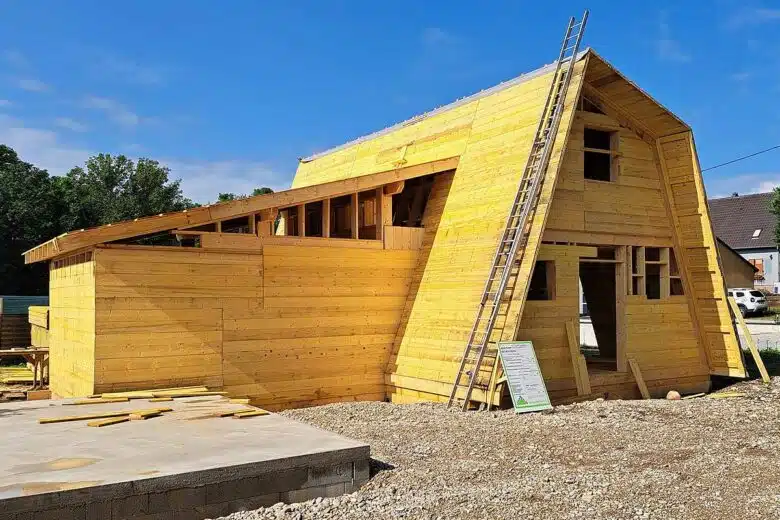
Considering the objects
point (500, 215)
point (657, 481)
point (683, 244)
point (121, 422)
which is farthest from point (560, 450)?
point (683, 244)

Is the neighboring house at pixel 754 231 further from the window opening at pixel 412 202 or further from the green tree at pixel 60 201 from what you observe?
the green tree at pixel 60 201

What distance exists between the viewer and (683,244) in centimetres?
1351

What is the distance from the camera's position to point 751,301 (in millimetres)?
34500

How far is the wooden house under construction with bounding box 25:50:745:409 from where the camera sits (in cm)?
1030

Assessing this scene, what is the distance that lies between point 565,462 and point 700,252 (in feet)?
24.3

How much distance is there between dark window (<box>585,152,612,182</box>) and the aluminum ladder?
2443mm

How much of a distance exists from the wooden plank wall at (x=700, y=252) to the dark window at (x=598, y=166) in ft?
3.43

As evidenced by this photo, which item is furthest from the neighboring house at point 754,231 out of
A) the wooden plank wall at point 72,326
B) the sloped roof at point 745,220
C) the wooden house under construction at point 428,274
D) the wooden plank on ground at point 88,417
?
the wooden plank on ground at point 88,417

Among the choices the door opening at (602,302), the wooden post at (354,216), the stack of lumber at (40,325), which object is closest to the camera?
the wooden post at (354,216)

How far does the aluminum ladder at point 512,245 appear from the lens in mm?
10367

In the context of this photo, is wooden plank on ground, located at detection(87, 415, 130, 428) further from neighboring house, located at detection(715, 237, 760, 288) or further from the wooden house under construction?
neighboring house, located at detection(715, 237, 760, 288)

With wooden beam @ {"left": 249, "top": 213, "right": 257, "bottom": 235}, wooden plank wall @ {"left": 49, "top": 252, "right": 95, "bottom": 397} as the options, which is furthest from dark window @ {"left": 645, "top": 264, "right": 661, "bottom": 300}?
wooden plank wall @ {"left": 49, "top": 252, "right": 95, "bottom": 397}

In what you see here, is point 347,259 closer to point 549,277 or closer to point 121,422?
point 549,277

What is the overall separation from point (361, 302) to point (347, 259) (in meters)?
0.83
